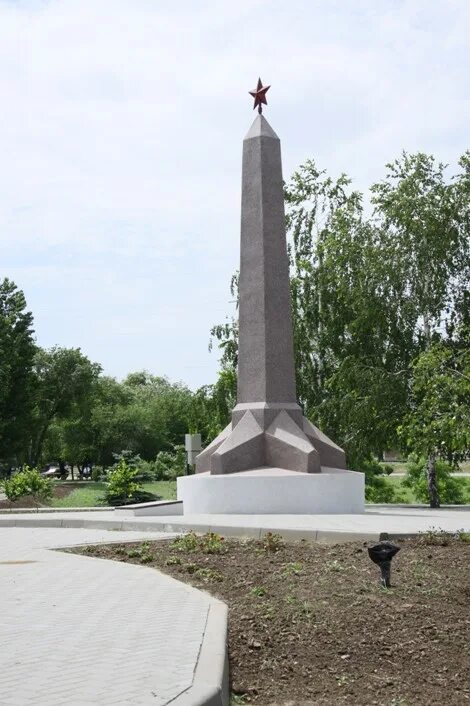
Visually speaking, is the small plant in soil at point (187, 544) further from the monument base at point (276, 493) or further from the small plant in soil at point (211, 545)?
the monument base at point (276, 493)

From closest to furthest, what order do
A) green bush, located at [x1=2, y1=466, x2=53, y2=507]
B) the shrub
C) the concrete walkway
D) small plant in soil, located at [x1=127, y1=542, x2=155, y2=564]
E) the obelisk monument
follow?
small plant in soil, located at [x1=127, y1=542, x2=155, y2=564]
the concrete walkway
the obelisk monument
the shrub
green bush, located at [x1=2, y1=466, x2=53, y2=507]

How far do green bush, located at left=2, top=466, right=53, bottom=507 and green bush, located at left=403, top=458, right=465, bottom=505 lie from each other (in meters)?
12.2

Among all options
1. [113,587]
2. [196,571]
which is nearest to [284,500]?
[196,571]

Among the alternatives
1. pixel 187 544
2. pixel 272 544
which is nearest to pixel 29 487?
pixel 187 544

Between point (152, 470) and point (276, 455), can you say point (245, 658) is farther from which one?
point (152, 470)

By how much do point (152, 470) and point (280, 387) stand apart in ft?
99.0

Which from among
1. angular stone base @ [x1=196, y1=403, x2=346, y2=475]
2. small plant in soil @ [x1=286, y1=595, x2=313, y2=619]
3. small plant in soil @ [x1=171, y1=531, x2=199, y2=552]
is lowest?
small plant in soil @ [x1=286, y1=595, x2=313, y2=619]

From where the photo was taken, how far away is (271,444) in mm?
19875

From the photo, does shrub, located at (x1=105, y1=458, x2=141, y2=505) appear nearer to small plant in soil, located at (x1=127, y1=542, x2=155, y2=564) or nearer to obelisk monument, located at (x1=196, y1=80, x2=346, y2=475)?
obelisk monument, located at (x1=196, y1=80, x2=346, y2=475)

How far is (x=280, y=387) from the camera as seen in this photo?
20.5 metres

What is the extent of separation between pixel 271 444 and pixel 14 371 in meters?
26.9

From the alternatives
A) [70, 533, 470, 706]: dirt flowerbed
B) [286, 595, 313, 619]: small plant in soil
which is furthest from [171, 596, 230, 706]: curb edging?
[286, 595, 313, 619]: small plant in soil

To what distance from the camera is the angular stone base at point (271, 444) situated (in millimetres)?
19422

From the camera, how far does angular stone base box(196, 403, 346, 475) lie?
19.4 metres
